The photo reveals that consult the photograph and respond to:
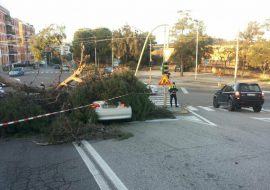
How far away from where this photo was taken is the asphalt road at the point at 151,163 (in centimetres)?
522

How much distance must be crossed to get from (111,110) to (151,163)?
458cm

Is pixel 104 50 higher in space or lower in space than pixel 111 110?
higher

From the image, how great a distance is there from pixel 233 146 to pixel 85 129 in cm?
398

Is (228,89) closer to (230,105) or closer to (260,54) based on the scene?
(230,105)

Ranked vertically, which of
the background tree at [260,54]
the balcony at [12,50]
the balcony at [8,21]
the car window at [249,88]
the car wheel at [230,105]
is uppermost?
the balcony at [8,21]

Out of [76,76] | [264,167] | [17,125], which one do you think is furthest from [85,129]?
[264,167]

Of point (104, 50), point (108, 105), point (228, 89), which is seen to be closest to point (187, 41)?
point (104, 50)

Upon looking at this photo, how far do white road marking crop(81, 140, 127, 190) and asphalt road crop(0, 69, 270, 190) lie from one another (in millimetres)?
17

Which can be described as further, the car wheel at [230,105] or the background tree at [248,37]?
the background tree at [248,37]

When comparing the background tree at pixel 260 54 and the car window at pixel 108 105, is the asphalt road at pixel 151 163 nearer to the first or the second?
the car window at pixel 108 105

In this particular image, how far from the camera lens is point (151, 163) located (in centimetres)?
621

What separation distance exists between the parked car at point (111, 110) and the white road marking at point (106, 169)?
2.56 m

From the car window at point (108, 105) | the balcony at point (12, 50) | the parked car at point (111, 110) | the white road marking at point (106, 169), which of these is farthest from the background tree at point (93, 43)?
the white road marking at point (106, 169)

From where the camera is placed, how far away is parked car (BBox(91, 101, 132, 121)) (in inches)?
410
